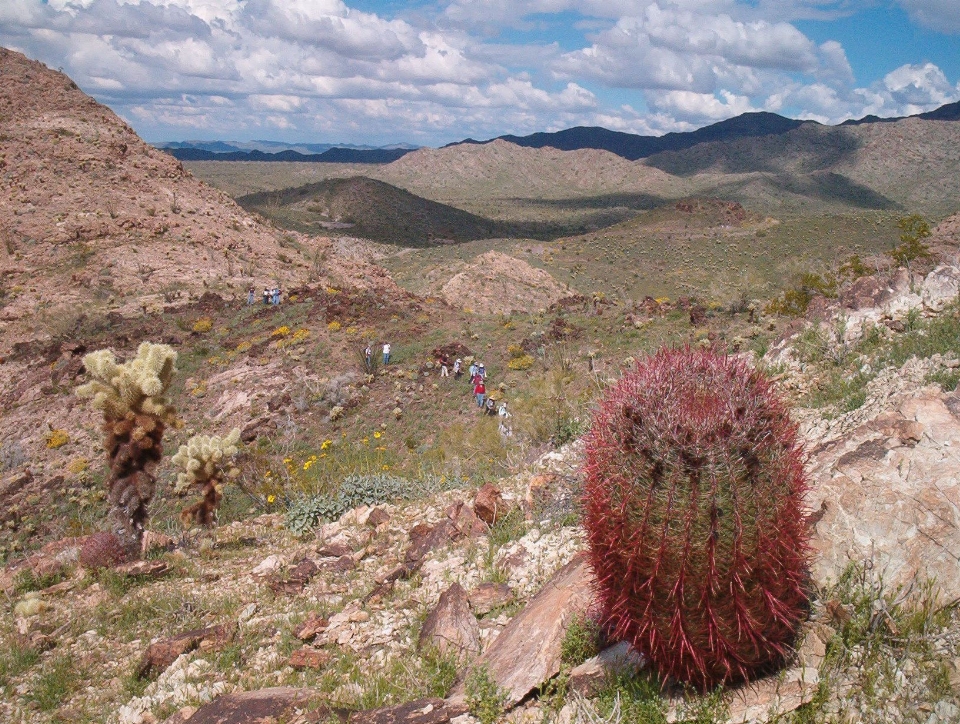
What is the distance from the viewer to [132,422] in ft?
22.1

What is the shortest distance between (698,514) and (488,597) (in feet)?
7.14

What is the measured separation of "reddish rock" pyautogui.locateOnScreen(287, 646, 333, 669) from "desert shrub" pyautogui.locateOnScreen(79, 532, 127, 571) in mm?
3113

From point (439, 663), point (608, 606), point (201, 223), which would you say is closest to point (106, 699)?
point (439, 663)

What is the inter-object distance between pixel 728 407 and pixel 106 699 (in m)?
4.25

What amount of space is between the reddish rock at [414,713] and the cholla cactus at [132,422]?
448 cm

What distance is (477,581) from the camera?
14.8 feet

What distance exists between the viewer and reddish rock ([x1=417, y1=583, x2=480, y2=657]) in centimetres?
363

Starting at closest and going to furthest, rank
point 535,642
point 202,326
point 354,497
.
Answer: point 535,642
point 354,497
point 202,326

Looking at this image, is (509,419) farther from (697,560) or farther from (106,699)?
(697,560)

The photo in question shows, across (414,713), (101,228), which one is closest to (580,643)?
(414,713)

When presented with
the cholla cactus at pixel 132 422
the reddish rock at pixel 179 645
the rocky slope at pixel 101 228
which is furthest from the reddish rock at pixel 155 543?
the rocky slope at pixel 101 228

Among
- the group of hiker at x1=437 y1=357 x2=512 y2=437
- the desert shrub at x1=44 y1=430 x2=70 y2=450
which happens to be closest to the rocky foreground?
the group of hiker at x1=437 y1=357 x2=512 y2=437

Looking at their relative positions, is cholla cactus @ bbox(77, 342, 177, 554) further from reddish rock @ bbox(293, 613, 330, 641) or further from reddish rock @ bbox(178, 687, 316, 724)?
reddish rock @ bbox(178, 687, 316, 724)

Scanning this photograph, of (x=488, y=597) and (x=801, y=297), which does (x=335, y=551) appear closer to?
(x=488, y=597)
